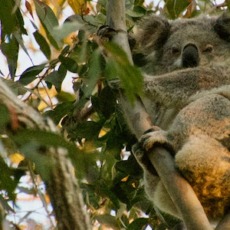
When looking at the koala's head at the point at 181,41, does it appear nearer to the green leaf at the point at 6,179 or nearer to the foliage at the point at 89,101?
the foliage at the point at 89,101

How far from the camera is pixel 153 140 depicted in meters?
3.08

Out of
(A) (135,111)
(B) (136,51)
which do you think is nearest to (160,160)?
(A) (135,111)

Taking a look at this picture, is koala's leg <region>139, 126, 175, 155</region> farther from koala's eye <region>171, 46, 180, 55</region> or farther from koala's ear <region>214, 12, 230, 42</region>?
koala's ear <region>214, 12, 230, 42</region>

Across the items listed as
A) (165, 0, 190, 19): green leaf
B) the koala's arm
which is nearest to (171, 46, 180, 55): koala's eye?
(165, 0, 190, 19): green leaf

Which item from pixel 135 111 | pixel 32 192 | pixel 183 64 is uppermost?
pixel 183 64

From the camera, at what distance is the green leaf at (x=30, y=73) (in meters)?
3.59

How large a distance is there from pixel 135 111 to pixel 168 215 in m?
1.18

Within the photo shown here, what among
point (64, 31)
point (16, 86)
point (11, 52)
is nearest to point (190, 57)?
point (16, 86)

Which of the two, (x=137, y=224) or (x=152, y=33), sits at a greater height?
(x=152, y=33)

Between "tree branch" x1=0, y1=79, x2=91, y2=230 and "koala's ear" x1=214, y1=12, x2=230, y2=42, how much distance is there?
11.0 feet

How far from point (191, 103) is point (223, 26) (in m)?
1.18

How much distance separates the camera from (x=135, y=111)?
289 centimetres

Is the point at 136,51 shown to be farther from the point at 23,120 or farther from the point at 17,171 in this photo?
the point at 23,120

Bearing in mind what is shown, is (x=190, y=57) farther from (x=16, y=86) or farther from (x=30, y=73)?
(x=16, y=86)
